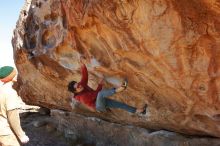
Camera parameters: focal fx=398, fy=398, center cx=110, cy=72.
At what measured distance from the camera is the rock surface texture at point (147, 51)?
20.6ft

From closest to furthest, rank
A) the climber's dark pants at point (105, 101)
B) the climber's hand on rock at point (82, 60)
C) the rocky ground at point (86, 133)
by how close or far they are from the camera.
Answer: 1. the climber's dark pants at point (105, 101)
2. the rocky ground at point (86, 133)
3. the climber's hand on rock at point (82, 60)

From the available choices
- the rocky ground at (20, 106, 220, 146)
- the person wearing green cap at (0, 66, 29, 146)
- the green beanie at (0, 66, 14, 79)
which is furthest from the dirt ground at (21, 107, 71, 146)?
the green beanie at (0, 66, 14, 79)

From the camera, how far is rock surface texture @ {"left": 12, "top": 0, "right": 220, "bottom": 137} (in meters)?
6.29

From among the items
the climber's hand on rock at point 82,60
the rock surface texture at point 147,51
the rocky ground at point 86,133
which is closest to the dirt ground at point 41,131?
the rocky ground at point 86,133

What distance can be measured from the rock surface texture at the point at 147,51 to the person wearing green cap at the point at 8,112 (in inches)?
80.4

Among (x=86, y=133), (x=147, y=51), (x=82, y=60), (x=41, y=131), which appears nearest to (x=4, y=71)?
(x=147, y=51)

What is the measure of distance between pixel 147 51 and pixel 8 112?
2593mm

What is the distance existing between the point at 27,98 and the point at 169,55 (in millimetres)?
6641

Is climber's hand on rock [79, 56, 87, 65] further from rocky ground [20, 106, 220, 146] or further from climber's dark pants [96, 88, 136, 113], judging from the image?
rocky ground [20, 106, 220, 146]

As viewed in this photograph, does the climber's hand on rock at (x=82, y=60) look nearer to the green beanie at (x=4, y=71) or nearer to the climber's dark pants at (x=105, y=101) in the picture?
the climber's dark pants at (x=105, y=101)

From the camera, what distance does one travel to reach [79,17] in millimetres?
7527

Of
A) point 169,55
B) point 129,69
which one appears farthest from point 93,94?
point 169,55

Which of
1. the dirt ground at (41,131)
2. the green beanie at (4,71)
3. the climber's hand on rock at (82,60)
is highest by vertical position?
the green beanie at (4,71)

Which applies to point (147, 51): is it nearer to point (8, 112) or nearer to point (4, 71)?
point (4, 71)
